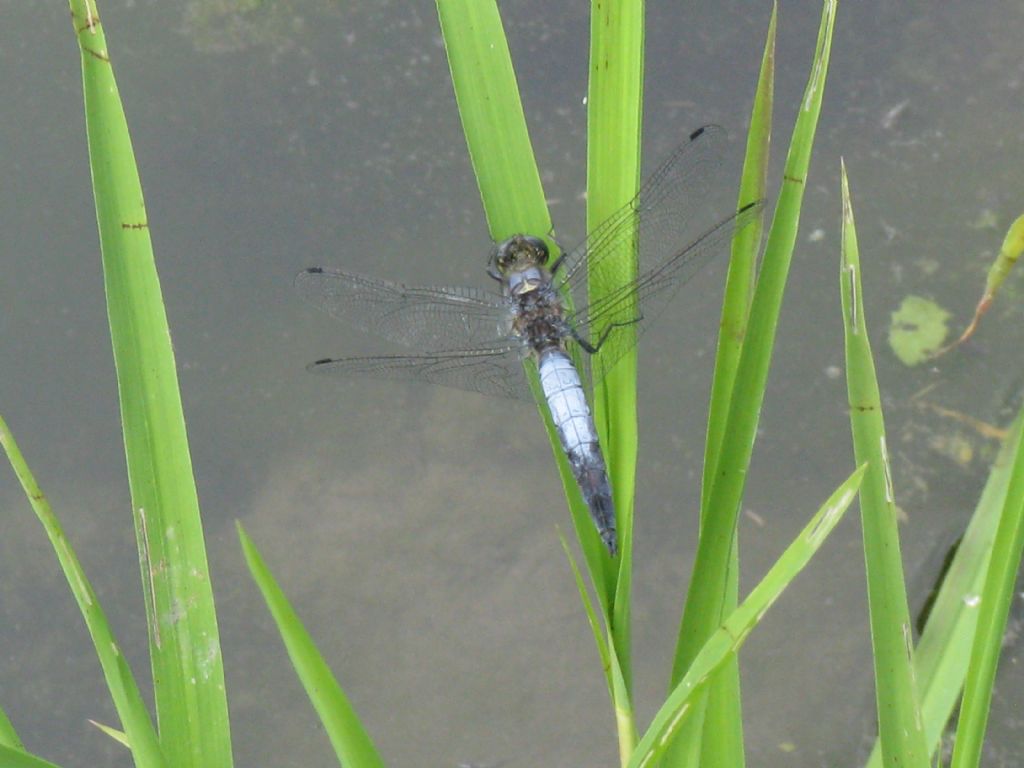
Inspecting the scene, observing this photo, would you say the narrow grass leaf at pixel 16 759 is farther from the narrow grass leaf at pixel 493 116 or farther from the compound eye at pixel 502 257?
the compound eye at pixel 502 257

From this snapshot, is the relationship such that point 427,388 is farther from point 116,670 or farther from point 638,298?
point 116,670

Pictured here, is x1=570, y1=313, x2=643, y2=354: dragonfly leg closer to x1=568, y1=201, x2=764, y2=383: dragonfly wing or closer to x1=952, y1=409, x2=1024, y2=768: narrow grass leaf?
x1=568, y1=201, x2=764, y2=383: dragonfly wing

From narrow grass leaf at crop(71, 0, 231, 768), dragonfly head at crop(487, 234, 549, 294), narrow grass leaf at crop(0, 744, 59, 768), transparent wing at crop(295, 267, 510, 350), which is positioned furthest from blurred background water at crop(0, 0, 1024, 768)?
narrow grass leaf at crop(0, 744, 59, 768)

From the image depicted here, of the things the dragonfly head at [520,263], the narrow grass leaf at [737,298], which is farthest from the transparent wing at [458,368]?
the narrow grass leaf at [737,298]

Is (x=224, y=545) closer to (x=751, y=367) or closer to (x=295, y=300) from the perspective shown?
(x=295, y=300)

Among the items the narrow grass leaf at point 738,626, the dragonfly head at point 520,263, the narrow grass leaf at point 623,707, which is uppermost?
the dragonfly head at point 520,263
